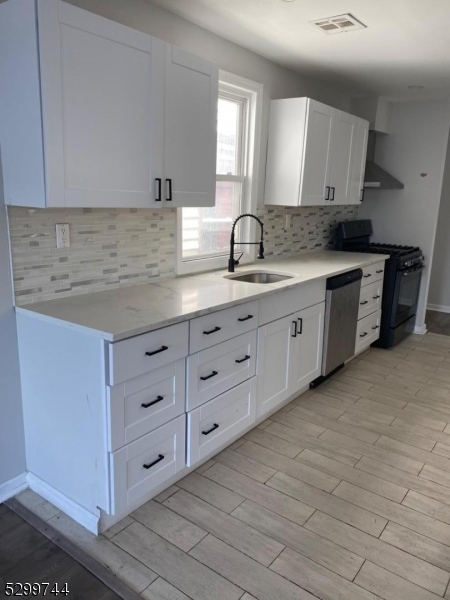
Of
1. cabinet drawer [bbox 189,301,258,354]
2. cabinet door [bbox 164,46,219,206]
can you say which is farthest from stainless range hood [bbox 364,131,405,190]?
cabinet drawer [bbox 189,301,258,354]

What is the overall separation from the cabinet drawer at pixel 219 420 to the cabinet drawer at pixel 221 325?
0.32m

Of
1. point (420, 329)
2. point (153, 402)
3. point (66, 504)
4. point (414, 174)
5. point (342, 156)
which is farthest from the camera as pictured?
point (420, 329)

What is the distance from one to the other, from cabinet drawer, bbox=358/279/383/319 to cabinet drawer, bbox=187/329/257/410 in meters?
1.68

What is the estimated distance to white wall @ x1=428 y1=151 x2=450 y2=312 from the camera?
5.78 meters

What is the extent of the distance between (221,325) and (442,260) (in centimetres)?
464

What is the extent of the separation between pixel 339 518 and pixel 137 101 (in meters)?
2.11

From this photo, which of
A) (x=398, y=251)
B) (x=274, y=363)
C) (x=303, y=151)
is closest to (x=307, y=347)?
(x=274, y=363)

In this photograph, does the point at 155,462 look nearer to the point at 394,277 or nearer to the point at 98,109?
the point at 98,109

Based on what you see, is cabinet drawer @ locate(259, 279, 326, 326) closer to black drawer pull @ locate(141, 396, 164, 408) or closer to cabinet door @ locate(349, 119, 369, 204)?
black drawer pull @ locate(141, 396, 164, 408)

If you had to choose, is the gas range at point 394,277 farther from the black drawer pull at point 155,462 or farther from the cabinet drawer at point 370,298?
the black drawer pull at point 155,462

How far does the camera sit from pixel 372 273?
13.3ft

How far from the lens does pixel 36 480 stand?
88.0 inches

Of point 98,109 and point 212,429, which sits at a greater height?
point 98,109

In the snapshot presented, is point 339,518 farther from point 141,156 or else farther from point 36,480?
point 141,156
